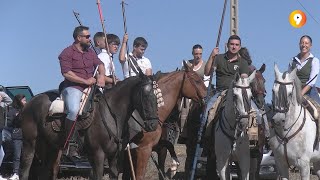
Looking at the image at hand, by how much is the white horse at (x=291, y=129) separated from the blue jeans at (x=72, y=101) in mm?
3206

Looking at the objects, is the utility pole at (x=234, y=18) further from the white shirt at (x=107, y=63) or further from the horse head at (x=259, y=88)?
the horse head at (x=259, y=88)

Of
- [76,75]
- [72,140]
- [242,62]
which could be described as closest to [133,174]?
[72,140]

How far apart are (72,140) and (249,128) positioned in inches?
119

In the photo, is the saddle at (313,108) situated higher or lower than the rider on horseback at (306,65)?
lower

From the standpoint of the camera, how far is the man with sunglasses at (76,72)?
35.9 ft

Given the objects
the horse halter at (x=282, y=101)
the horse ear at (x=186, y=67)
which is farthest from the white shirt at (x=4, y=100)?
the horse halter at (x=282, y=101)

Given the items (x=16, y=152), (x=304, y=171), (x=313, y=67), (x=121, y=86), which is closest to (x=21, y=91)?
(x=16, y=152)

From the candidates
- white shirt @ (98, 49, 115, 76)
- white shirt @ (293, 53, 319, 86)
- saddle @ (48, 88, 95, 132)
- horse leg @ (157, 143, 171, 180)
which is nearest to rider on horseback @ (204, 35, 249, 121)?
white shirt @ (293, 53, 319, 86)

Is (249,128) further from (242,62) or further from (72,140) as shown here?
(72,140)

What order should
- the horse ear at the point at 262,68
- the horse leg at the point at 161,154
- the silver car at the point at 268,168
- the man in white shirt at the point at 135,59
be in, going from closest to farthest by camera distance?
the horse ear at the point at 262,68 → the man in white shirt at the point at 135,59 → the horse leg at the point at 161,154 → the silver car at the point at 268,168

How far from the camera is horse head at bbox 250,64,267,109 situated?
11516 millimetres

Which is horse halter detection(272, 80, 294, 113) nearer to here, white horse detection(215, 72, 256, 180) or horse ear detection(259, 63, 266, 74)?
white horse detection(215, 72, 256, 180)

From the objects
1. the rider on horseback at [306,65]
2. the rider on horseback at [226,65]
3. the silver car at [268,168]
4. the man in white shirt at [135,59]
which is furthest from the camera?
the silver car at [268,168]

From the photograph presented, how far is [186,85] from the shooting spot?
1259cm
